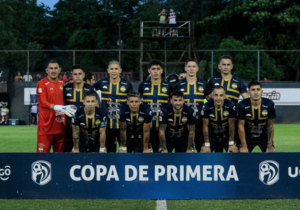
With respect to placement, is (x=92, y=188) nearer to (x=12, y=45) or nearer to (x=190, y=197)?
(x=190, y=197)

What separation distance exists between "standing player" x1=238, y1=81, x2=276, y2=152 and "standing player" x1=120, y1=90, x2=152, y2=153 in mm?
1548

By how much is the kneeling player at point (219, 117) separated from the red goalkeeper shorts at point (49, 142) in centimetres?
239

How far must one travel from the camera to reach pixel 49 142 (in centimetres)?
777

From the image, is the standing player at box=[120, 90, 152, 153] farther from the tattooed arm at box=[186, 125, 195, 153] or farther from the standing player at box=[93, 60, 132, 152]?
the tattooed arm at box=[186, 125, 195, 153]

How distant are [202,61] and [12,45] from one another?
1696 centimetres

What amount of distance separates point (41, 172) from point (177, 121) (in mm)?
2419

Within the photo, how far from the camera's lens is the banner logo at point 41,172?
607cm

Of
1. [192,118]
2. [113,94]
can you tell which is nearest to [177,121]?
[192,118]

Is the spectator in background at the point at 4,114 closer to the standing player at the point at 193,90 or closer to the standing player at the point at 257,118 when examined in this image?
the standing player at the point at 193,90

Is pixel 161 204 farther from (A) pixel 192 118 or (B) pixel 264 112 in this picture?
(B) pixel 264 112

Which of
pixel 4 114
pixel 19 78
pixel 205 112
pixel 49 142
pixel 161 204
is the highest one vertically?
pixel 19 78

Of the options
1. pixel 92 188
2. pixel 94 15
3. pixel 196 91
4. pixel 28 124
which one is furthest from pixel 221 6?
pixel 92 188

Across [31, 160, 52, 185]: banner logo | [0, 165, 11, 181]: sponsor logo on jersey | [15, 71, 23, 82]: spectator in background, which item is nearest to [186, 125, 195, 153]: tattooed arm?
[31, 160, 52, 185]: banner logo

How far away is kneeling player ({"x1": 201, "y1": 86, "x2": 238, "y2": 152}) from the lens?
7.42 m
